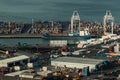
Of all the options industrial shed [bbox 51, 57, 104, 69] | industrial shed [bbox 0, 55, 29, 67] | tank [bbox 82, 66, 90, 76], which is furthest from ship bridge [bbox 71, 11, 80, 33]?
tank [bbox 82, 66, 90, 76]

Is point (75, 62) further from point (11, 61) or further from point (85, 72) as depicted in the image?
point (11, 61)

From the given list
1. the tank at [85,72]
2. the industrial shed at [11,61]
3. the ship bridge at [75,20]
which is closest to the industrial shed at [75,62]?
the tank at [85,72]

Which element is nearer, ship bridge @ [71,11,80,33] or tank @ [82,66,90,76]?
tank @ [82,66,90,76]

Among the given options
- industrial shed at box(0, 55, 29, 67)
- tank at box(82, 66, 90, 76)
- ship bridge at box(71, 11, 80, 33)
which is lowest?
tank at box(82, 66, 90, 76)

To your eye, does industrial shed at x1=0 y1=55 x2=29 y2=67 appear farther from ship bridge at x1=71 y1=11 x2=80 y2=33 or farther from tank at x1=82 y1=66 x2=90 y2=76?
ship bridge at x1=71 y1=11 x2=80 y2=33

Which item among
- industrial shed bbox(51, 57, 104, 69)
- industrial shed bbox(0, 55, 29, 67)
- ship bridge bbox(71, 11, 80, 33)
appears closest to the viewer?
industrial shed bbox(51, 57, 104, 69)

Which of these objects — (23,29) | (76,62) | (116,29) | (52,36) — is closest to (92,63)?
(76,62)

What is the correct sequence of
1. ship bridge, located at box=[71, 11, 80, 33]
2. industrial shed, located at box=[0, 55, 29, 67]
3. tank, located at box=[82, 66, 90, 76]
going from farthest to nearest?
ship bridge, located at box=[71, 11, 80, 33] < industrial shed, located at box=[0, 55, 29, 67] < tank, located at box=[82, 66, 90, 76]


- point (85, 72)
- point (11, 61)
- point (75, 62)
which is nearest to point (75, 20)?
point (11, 61)

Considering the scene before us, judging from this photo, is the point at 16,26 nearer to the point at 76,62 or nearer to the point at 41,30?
the point at 41,30

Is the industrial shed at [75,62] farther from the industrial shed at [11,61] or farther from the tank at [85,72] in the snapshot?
A: the industrial shed at [11,61]

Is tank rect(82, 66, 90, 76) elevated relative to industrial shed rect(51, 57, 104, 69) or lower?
lower
